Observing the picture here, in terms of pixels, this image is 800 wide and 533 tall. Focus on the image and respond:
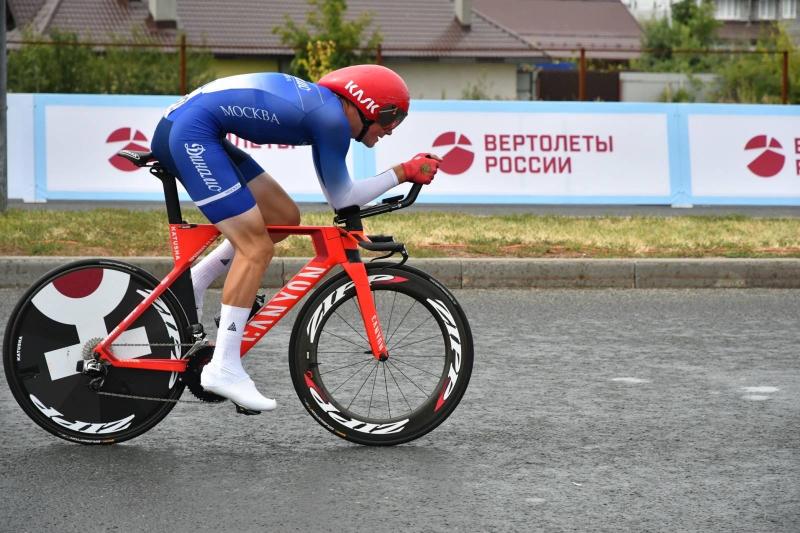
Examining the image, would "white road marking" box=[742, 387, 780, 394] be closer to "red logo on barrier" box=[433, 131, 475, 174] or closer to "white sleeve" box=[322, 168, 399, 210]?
"white sleeve" box=[322, 168, 399, 210]

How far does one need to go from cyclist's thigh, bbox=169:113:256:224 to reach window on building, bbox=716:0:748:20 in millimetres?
92022

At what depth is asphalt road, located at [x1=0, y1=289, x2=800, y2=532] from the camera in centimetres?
448

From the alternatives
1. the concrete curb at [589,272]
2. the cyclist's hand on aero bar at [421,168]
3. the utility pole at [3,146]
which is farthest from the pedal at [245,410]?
the utility pole at [3,146]

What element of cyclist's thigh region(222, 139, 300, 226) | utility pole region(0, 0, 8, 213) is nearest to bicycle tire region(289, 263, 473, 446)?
cyclist's thigh region(222, 139, 300, 226)

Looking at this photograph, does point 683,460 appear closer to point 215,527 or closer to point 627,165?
point 215,527

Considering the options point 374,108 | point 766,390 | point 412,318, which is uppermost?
point 374,108

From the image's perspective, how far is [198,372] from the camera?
5.35 meters

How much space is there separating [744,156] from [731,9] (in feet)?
269

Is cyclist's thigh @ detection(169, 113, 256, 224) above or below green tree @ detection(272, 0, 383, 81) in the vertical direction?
below

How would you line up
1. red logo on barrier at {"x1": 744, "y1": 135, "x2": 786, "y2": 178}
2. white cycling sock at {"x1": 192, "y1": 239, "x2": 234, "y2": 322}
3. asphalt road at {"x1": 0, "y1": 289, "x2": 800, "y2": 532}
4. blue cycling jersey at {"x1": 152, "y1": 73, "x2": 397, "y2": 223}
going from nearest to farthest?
1. asphalt road at {"x1": 0, "y1": 289, "x2": 800, "y2": 532}
2. blue cycling jersey at {"x1": 152, "y1": 73, "x2": 397, "y2": 223}
3. white cycling sock at {"x1": 192, "y1": 239, "x2": 234, "y2": 322}
4. red logo on barrier at {"x1": 744, "y1": 135, "x2": 786, "y2": 178}

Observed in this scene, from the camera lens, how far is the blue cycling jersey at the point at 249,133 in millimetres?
5141

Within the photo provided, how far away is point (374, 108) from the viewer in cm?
522

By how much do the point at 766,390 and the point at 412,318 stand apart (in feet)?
6.86

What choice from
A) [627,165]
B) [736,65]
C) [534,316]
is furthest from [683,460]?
[736,65]
